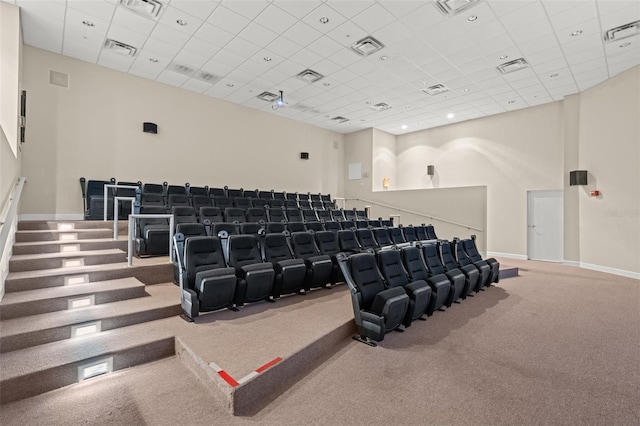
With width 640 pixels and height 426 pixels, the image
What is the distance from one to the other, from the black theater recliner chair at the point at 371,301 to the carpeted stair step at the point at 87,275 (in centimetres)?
230

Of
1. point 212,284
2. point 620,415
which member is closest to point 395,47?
point 212,284

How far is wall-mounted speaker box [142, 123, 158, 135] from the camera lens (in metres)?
6.59

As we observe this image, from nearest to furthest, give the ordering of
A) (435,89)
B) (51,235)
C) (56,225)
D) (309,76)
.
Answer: (51,235)
(56,225)
(309,76)
(435,89)

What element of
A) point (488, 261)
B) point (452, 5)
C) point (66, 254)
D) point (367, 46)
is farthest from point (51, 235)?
point (488, 261)

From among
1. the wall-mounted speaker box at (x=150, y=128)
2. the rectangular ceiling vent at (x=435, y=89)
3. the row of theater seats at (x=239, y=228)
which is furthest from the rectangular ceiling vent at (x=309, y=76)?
the wall-mounted speaker box at (x=150, y=128)

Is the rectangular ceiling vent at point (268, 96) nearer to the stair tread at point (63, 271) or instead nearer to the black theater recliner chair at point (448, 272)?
the stair tread at point (63, 271)

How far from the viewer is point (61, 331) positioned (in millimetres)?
2465

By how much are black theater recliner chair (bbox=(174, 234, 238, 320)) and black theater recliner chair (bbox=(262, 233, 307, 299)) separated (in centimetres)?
57

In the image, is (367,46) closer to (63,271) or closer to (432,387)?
(432,387)

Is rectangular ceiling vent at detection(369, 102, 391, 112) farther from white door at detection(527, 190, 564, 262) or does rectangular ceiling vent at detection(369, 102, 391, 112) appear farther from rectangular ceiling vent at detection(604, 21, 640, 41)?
white door at detection(527, 190, 564, 262)

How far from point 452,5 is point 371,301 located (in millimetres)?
4134

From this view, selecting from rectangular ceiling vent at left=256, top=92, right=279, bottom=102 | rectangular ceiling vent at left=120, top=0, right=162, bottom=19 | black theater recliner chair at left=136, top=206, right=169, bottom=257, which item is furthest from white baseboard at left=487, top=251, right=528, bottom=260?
rectangular ceiling vent at left=120, top=0, right=162, bottom=19

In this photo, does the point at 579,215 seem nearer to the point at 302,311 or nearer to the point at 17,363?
the point at 302,311

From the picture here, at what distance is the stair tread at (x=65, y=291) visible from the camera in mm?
2742
